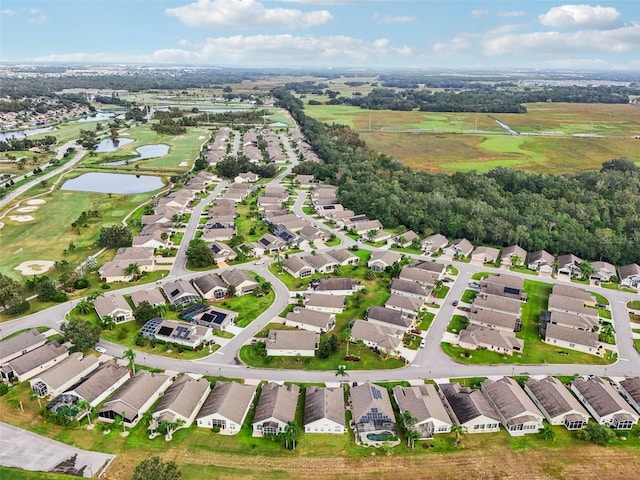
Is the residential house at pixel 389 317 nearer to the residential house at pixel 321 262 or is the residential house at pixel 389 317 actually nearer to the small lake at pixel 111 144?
the residential house at pixel 321 262

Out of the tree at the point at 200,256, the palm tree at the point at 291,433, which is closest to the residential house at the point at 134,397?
the palm tree at the point at 291,433

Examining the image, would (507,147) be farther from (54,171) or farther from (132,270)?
(54,171)

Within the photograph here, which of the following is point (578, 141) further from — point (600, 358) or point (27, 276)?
point (27, 276)

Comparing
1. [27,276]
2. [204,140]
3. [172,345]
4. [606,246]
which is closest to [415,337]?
[172,345]

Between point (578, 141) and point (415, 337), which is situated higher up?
point (578, 141)

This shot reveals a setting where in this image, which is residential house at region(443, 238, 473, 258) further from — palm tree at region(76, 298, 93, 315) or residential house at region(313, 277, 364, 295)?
palm tree at region(76, 298, 93, 315)

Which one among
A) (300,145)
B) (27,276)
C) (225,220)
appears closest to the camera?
(27,276)

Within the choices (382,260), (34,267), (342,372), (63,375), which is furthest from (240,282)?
(34,267)
